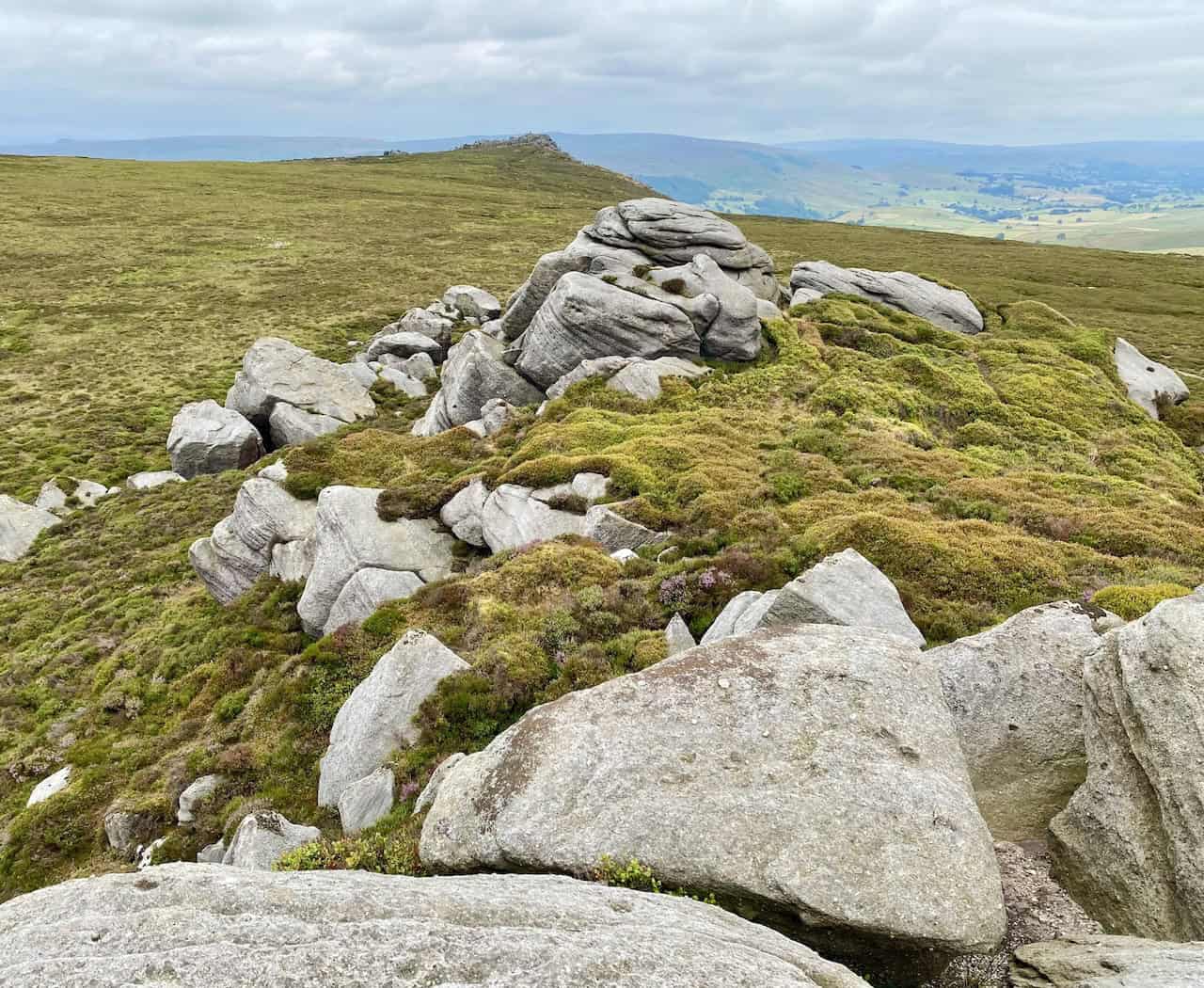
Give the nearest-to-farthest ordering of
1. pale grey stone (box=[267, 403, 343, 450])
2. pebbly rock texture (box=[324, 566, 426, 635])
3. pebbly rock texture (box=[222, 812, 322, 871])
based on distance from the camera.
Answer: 1. pebbly rock texture (box=[222, 812, 322, 871])
2. pebbly rock texture (box=[324, 566, 426, 635])
3. pale grey stone (box=[267, 403, 343, 450])

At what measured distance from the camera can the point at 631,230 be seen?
58.6 metres

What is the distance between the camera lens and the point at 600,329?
1752 inches

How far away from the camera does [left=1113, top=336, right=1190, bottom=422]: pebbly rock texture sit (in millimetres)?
50031

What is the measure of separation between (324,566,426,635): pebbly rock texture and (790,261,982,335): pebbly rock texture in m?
48.3

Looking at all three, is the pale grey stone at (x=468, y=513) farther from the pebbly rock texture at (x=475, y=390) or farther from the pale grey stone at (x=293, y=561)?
the pebbly rock texture at (x=475, y=390)

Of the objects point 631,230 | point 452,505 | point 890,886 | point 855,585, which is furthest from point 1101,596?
point 631,230

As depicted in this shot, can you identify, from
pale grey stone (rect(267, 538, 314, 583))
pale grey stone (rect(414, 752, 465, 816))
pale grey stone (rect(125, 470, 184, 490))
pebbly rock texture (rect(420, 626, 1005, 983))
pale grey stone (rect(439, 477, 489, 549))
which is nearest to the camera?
pebbly rock texture (rect(420, 626, 1005, 983))

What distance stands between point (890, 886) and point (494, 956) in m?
5.14

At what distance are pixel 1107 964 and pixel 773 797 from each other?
3.98 meters

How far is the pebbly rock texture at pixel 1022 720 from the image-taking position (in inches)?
465

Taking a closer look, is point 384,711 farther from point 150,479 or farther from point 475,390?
point 150,479

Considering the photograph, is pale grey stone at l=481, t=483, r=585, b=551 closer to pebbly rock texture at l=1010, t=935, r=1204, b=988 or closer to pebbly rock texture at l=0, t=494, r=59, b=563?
pebbly rock texture at l=1010, t=935, r=1204, b=988

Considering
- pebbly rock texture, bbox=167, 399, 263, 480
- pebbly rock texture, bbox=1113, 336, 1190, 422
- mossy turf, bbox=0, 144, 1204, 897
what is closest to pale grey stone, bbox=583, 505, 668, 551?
mossy turf, bbox=0, 144, 1204, 897

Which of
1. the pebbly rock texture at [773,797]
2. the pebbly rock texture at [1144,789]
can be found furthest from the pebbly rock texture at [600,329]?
the pebbly rock texture at [1144,789]
